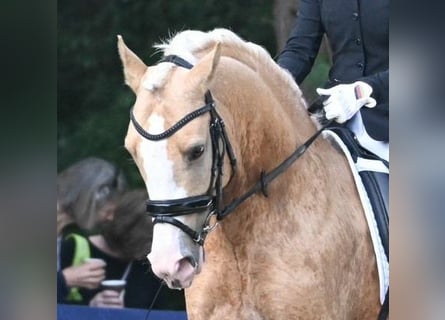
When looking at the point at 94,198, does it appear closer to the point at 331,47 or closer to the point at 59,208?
the point at 59,208

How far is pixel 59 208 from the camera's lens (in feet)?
13.3

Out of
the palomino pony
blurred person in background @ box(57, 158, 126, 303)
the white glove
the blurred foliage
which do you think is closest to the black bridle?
the palomino pony

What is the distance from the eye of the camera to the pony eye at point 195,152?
235 centimetres

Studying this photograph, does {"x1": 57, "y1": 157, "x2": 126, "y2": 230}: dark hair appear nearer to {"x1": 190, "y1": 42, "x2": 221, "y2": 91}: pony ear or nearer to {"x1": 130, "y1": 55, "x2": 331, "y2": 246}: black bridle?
{"x1": 130, "y1": 55, "x2": 331, "y2": 246}: black bridle

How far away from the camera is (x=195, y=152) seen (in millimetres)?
2361

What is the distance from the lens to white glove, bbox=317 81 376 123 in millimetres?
2840

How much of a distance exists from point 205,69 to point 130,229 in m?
1.74

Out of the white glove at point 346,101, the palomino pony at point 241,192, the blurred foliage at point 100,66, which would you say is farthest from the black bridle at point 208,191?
the blurred foliage at point 100,66

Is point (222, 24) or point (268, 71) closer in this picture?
point (268, 71)

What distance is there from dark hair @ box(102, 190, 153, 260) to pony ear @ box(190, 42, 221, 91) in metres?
1.63
